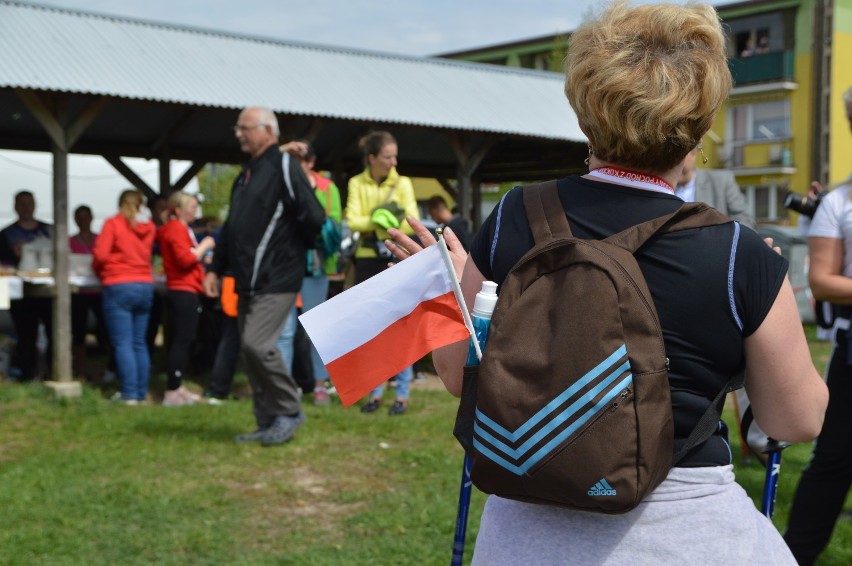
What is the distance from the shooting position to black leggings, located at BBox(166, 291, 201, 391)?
376 inches

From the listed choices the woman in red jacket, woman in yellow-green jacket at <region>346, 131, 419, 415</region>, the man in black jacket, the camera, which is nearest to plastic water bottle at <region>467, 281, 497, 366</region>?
the camera

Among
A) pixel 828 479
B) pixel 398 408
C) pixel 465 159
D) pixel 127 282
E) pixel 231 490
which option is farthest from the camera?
pixel 465 159

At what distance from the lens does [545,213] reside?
198 cm

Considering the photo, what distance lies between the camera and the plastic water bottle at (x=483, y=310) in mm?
1980

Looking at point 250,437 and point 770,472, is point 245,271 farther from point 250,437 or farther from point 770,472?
point 770,472

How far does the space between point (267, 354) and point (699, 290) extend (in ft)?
17.1

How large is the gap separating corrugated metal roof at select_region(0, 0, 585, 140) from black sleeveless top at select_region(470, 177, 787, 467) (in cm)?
854

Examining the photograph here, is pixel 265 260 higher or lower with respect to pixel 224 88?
lower

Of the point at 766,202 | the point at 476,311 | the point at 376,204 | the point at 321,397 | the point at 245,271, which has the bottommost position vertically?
the point at 321,397

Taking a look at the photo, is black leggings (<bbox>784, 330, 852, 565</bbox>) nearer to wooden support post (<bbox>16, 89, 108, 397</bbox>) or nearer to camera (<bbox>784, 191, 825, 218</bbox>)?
camera (<bbox>784, 191, 825, 218</bbox>)

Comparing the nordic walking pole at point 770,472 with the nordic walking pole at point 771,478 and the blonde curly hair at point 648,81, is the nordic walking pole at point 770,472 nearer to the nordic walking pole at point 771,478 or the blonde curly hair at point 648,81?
the nordic walking pole at point 771,478

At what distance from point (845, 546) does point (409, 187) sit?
14.8ft

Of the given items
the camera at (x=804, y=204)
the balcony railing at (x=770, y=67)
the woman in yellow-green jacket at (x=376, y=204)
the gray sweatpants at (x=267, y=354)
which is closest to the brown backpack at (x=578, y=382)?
the camera at (x=804, y=204)

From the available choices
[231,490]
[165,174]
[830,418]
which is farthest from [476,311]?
[165,174]
